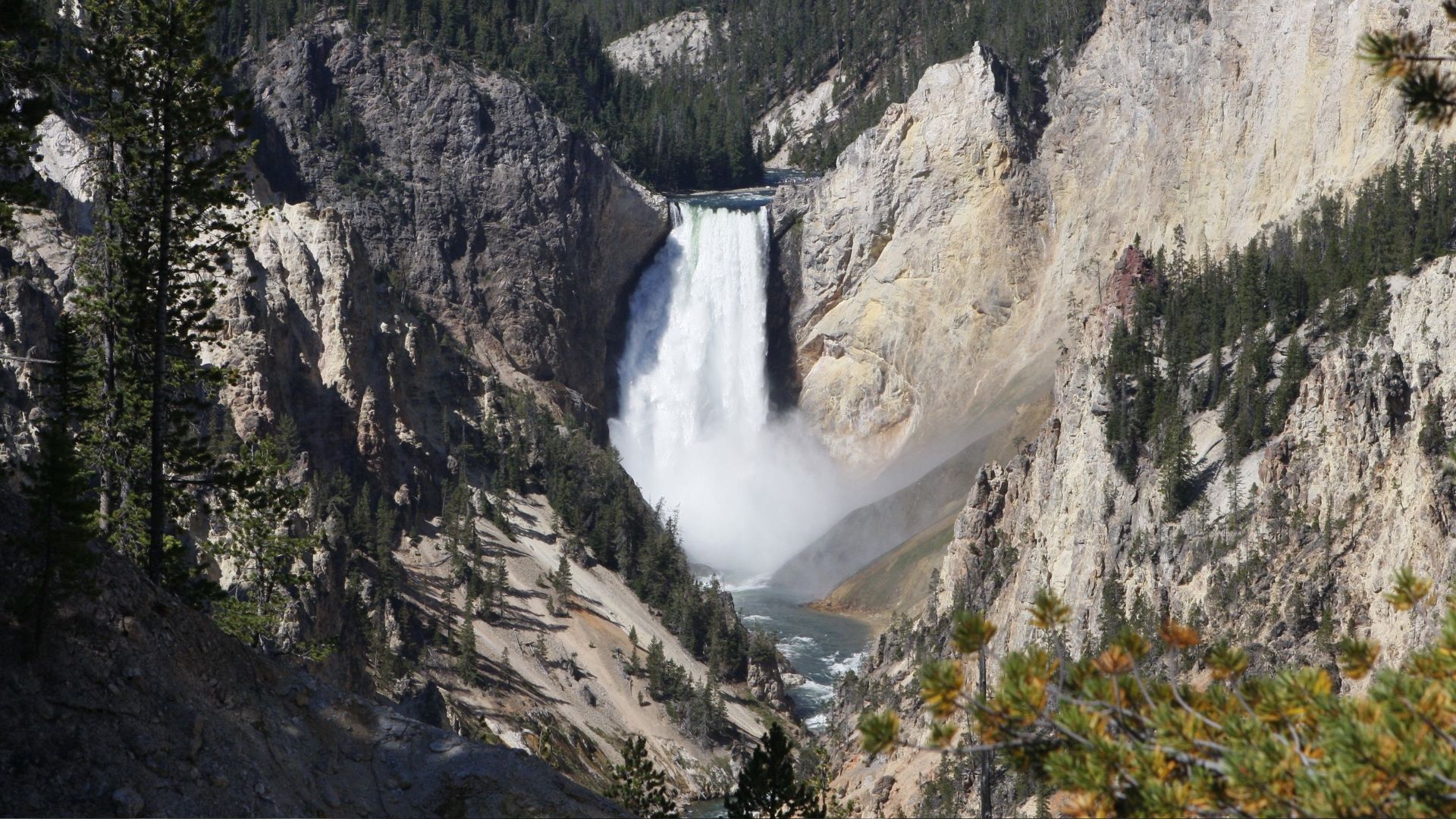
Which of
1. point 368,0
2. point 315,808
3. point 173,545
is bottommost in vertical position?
Result: point 315,808

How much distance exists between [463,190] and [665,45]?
8369 cm

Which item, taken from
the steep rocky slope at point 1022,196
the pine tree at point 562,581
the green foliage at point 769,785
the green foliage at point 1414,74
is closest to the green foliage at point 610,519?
the pine tree at point 562,581

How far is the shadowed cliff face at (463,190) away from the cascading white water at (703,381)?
3627 mm

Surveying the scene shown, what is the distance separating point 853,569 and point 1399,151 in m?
48.4

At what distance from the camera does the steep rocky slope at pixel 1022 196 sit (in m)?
92.2

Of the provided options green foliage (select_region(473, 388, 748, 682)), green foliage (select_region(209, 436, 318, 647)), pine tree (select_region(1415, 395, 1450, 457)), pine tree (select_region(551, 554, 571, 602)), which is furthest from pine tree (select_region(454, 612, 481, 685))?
pine tree (select_region(1415, 395, 1450, 457))

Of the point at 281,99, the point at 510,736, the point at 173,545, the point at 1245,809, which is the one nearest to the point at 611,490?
the point at 510,736

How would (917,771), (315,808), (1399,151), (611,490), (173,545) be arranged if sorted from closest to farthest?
(315,808) < (173,545) < (917,771) < (1399,151) < (611,490)

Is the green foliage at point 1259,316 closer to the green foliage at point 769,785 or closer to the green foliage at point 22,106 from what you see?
the green foliage at point 769,785

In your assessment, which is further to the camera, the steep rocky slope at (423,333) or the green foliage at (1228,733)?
the steep rocky slope at (423,333)

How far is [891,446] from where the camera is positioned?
368 ft

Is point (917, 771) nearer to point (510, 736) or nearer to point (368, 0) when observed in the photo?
point (510, 736)

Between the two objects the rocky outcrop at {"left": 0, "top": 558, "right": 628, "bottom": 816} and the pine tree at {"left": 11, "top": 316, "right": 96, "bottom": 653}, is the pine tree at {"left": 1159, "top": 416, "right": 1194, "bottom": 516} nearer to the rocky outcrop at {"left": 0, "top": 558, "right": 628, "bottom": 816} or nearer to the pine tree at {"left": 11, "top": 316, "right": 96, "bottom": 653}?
the rocky outcrop at {"left": 0, "top": 558, "right": 628, "bottom": 816}

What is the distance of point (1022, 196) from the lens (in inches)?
4331
